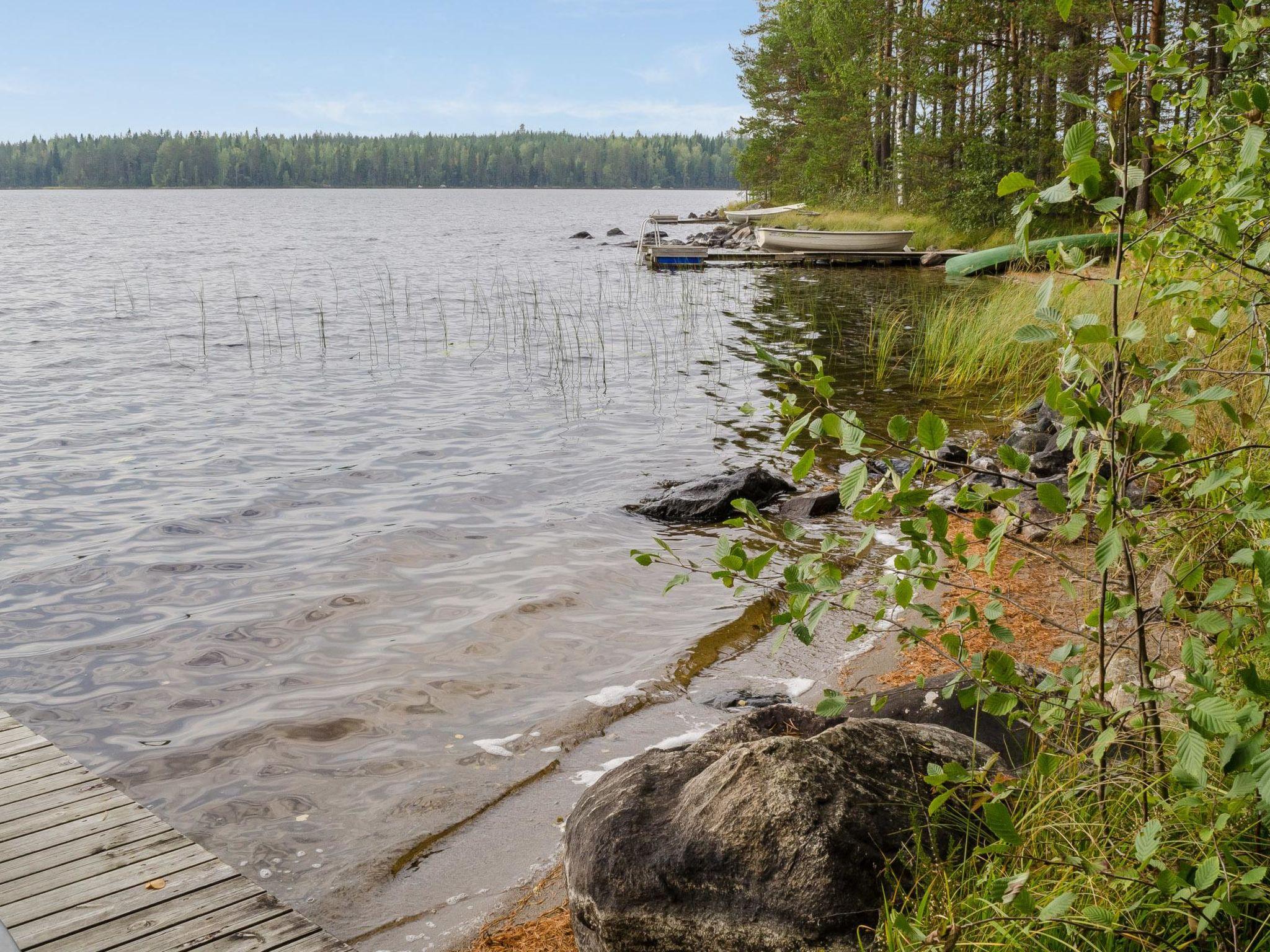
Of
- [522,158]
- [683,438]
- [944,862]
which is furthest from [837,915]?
[522,158]

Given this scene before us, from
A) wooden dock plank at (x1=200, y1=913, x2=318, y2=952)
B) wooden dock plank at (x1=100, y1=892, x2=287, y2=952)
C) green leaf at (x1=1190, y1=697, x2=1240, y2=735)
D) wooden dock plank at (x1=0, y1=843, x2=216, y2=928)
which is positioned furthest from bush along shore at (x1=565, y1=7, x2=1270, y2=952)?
wooden dock plank at (x1=0, y1=843, x2=216, y2=928)

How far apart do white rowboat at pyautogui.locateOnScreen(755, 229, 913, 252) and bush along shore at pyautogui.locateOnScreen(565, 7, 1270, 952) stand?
95.8ft

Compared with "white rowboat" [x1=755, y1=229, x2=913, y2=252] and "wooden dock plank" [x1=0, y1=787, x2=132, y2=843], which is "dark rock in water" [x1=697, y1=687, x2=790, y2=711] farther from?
"white rowboat" [x1=755, y1=229, x2=913, y2=252]

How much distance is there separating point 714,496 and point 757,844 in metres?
6.56

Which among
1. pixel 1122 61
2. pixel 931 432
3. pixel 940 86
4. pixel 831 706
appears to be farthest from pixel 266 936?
pixel 940 86

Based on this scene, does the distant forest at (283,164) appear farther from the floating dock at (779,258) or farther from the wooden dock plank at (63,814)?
the wooden dock plank at (63,814)

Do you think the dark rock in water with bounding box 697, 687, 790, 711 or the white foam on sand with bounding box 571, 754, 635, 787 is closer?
the white foam on sand with bounding box 571, 754, 635, 787

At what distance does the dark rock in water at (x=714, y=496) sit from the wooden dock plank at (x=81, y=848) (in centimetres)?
611

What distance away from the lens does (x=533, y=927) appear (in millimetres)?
3926

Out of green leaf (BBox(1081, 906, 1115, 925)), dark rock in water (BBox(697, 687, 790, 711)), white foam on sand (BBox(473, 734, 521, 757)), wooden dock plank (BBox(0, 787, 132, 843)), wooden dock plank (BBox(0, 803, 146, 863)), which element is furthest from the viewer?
dark rock in water (BBox(697, 687, 790, 711))

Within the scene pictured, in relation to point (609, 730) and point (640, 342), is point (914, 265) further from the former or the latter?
point (609, 730)

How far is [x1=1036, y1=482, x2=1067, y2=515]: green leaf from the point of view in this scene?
2.18 m

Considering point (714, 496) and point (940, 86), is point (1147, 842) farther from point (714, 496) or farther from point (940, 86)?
point (940, 86)

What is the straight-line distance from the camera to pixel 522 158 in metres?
190
